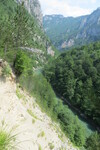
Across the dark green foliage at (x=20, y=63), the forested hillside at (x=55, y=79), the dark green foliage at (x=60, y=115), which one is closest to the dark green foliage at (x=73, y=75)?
the forested hillside at (x=55, y=79)

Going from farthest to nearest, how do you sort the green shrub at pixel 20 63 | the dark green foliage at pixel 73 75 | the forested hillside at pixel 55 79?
the dark green foliage at pixel 73 75
the green shrub at pixel 20 63
the forested hillside at pixel 55 79

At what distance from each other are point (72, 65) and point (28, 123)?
178 ft

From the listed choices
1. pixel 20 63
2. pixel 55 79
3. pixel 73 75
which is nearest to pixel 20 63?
pixel 20 63

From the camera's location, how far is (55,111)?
38188mm

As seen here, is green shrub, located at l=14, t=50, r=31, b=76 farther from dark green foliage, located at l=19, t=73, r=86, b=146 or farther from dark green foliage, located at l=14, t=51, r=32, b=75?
dark green foliage, located at l=19, t=73, r=86, b=146

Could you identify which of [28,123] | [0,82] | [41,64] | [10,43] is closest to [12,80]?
[0,82]

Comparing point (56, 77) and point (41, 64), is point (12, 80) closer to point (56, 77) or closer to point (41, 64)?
point (56, 77)

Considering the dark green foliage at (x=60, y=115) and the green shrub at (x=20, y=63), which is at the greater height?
the green shrub at (x=20, y=63)

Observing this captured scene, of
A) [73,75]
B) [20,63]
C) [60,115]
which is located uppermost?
[20,63]

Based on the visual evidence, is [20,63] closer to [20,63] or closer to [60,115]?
[20,63]

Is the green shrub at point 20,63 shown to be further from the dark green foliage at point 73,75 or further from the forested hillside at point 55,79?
the dark green foliage at point 73,75

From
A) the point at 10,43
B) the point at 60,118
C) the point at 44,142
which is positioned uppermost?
the point at 10,43

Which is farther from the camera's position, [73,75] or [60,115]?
[73,75]

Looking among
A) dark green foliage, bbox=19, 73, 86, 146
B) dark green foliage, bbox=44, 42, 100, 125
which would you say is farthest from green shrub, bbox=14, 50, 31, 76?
dark green foliage, bbox=44, 42, 100, 125
